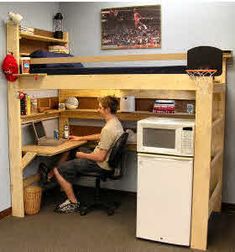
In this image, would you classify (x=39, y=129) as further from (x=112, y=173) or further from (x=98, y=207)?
(x=98, y=207)

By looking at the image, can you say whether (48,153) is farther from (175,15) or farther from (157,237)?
(175,15)

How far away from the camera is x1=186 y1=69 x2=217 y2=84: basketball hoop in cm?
302

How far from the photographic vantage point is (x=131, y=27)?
438cm

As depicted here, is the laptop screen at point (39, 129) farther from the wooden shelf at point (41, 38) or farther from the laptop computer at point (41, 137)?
the wooden shelf at point (41, 38)

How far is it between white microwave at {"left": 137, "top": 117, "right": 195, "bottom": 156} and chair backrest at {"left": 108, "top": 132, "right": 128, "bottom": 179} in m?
0.51

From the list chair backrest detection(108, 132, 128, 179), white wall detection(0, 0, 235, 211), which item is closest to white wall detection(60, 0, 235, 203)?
white wall detection(0, 0, 235, 211)

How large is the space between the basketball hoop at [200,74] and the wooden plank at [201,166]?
0.11ft

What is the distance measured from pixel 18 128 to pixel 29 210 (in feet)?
3.03

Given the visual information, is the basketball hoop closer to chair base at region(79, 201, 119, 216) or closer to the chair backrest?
the chair backrest

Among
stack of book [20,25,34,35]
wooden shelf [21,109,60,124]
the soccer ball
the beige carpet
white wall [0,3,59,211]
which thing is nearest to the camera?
the beige carpet

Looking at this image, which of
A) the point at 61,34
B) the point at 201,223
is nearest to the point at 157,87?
the point at 201,223

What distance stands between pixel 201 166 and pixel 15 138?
201 centimetres

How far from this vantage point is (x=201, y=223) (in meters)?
3.18

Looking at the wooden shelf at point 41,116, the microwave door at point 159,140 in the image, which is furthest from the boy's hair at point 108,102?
the wooden shelf at point 41,116
